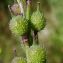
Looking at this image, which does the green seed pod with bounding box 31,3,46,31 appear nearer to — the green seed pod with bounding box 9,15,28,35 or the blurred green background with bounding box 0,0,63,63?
the green seed pod with bounding box 9,15,28,35

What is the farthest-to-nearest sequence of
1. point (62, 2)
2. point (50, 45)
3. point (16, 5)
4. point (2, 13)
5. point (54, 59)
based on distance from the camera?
point (2, 13) → point (50, 45) → point (62, 2) → point (54, 59) → point (16, 5)

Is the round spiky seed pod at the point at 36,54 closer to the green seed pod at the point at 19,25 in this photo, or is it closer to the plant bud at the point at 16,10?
the green seed pod at the point at 19,25

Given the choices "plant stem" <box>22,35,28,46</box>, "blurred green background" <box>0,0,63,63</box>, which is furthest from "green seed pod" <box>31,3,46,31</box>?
"blurred green background" <box>0,0,63,63</box>

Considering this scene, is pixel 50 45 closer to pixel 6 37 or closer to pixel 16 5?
pixel 6 37

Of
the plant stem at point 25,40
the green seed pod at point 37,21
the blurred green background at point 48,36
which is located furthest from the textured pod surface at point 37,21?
the blurred green background at point 48,36

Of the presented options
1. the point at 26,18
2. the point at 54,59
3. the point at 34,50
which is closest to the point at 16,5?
the point at 26,18

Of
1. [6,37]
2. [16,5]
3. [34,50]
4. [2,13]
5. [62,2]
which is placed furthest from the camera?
[2,13]

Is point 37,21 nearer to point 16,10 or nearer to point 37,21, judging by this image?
point 37,21

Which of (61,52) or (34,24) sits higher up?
(34,24)
